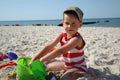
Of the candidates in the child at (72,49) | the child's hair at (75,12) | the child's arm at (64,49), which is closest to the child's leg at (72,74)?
the child at (72,49)

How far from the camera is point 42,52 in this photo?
→ 2693mm

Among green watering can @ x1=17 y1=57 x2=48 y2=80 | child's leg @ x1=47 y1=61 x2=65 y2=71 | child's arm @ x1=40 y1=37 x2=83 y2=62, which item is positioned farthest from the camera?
child's leg @ x1=47 y1=61 x2=65 y2=71

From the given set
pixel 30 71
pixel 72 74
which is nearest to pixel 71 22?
pixel 72 74

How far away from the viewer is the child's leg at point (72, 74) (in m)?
2.32

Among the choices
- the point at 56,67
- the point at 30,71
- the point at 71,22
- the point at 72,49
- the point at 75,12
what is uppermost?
the point at 75,12

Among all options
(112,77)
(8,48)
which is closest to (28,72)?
(112,77)

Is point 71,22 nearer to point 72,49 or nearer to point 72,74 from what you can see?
point 72,49

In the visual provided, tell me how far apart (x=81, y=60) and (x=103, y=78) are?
354 millimetres

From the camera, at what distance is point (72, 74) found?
7.66 feet

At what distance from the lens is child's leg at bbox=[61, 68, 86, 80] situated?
2.32 metres

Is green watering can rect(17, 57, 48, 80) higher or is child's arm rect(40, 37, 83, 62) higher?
child's arm rect(40, 37, 83, 62)

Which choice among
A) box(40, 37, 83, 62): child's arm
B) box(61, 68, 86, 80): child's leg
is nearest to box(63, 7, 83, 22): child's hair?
box(40, 37, 83, 62): child's arm

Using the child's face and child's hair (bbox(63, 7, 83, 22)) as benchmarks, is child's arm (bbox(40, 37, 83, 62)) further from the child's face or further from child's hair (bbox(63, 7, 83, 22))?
child's hair (bbox(63, 7, 83, 22))

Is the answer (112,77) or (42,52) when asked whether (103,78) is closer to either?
(112,77)
